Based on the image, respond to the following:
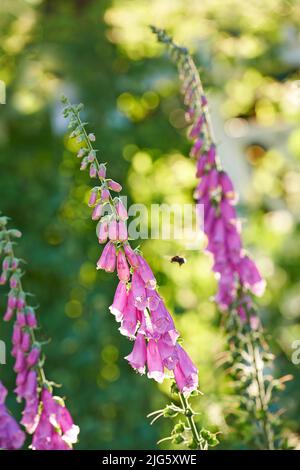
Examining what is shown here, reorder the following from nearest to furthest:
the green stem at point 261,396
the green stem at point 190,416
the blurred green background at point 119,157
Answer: the green stem at point 190,416, the green stem at point 261,396, the blurred green background at point 119,157

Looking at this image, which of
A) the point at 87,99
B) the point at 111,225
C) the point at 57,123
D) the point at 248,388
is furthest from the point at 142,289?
the point at 57,123

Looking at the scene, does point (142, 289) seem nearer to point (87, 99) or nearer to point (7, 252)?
point (7, 252)

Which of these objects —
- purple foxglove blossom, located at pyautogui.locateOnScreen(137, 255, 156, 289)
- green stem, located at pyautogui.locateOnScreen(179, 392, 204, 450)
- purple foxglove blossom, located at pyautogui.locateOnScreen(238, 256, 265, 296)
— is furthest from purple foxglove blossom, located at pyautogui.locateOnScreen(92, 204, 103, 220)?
purple foxglove blossom, located at pyautogui.locateOnScreen(238, 256, 265, 296)

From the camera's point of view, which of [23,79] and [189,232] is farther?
[23,79]

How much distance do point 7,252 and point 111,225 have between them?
38 centimetres

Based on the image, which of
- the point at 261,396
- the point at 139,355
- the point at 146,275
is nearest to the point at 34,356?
the point at 139,355

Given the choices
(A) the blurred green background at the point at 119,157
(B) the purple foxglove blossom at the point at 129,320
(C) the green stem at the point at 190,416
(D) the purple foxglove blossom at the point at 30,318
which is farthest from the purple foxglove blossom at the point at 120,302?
(A) the blurred green background at the point at 119,157

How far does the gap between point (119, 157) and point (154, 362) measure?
4.34 m

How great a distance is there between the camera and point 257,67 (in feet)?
22.4

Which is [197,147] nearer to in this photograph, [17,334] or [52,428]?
[17,334]

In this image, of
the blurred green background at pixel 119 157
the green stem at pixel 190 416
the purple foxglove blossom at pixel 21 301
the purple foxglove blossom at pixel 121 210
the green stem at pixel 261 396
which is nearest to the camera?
the purple foxglove blossom at pixel 121 210

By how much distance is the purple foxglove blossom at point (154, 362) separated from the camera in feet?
6.10

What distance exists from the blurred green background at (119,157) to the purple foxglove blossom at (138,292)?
3.49 metres

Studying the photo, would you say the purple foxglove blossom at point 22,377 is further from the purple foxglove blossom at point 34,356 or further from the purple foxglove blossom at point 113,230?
the purple foxglove blossom at point 113,230
